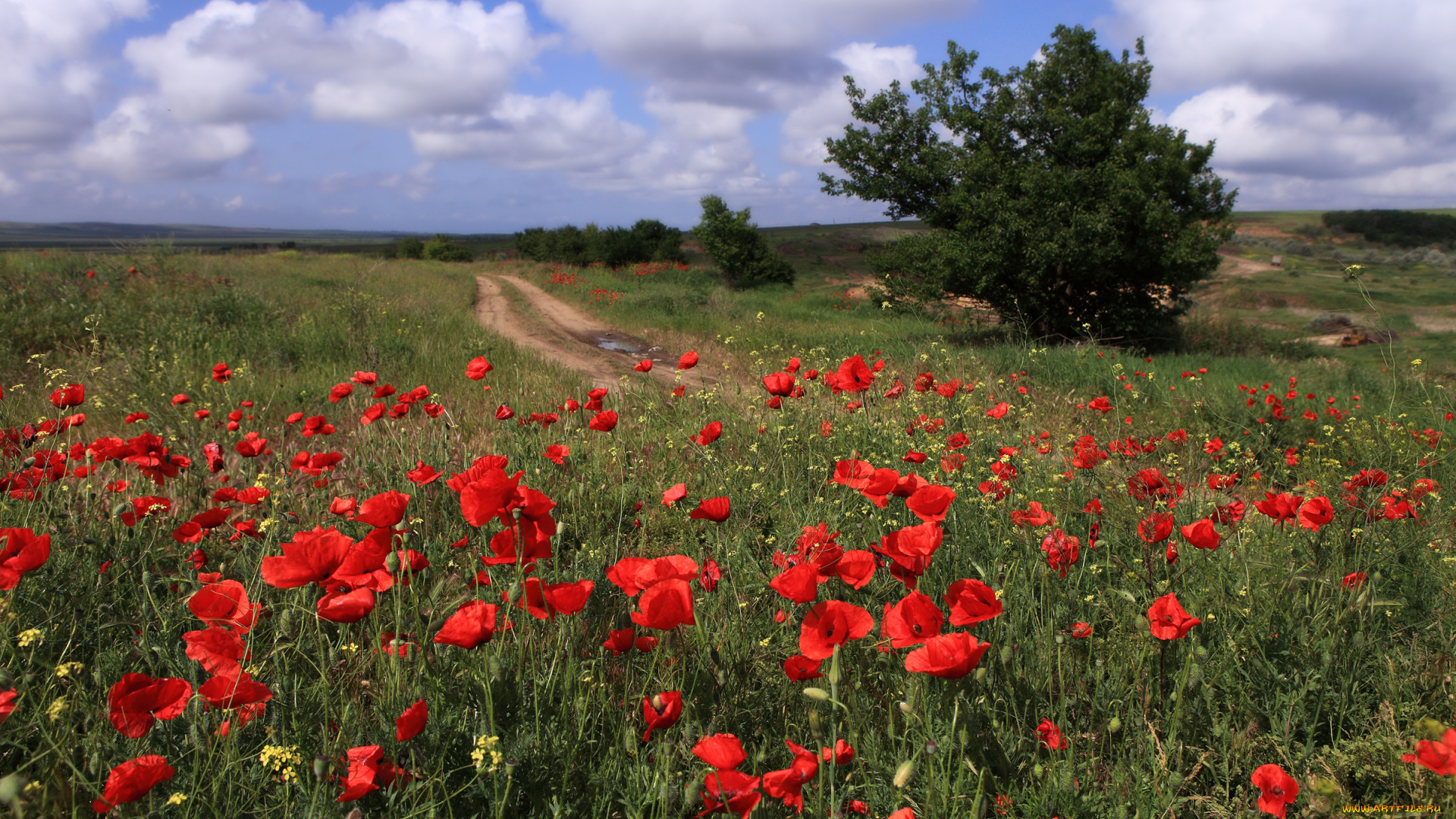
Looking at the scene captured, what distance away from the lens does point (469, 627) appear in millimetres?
1171

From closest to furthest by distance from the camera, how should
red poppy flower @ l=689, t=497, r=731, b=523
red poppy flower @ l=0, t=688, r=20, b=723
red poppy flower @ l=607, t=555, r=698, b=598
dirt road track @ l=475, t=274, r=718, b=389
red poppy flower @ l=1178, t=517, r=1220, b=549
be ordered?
red poppy flower @ l=0, t=688, r=20, b=723, red poppy flower @ l=607, t=555, r=698, b=598, red poppy flower @ l=1178, t=517, r=1220, b=549, red poppy flower @ l=689, t=497, r=731, b=523, dirt road track @ l=475, t=274, r=718, b=389

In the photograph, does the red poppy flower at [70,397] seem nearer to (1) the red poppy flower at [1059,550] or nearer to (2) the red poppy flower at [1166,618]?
(1) the red poppy flower at [1059,550]

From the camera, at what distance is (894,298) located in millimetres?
14781

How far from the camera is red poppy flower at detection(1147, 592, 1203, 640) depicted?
1398 mm

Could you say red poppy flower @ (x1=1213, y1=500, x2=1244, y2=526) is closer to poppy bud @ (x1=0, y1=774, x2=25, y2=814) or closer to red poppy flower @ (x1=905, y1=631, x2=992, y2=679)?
red poppy flower @ (x1=905, y1=631, x2=992, y2=679)

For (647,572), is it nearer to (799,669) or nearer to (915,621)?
(799,669)

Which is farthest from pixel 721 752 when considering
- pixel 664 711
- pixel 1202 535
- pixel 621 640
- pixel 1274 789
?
pixel 1202 535

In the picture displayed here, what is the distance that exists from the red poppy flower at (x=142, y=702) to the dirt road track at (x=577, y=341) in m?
4.06

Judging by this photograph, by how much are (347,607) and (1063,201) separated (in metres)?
13.3

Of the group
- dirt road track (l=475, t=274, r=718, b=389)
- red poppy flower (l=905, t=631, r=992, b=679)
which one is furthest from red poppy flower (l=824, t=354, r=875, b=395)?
dirt road track (l=475, t=274, r=718, b=389)

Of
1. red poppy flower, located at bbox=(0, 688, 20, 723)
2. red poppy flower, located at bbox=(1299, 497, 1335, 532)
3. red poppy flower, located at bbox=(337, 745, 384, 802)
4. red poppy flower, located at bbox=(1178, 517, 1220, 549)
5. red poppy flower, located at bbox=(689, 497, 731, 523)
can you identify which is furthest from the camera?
red poppy flower, located at bbox=(1299, 497, 1335, 532)

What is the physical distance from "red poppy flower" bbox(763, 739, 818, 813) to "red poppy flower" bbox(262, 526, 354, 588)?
2.90ft

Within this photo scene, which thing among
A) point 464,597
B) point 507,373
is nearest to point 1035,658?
point 464,597

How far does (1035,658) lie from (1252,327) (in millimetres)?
19870
